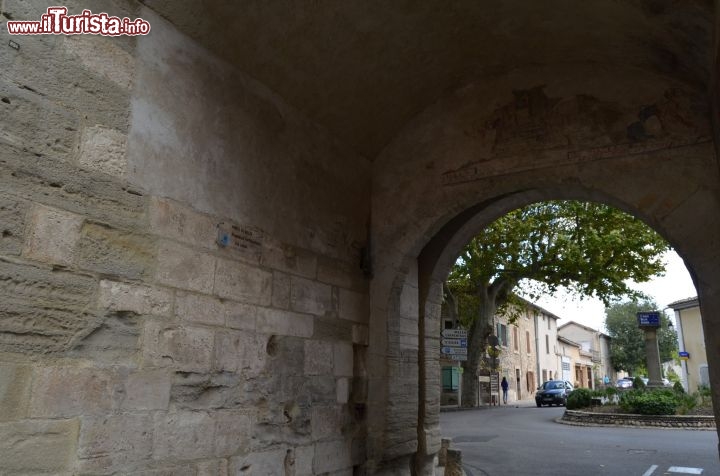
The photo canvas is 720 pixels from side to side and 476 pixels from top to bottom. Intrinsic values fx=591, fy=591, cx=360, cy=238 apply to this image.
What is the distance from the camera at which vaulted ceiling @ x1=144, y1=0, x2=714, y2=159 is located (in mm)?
3359

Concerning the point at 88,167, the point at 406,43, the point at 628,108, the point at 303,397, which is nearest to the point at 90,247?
the point at 88,167

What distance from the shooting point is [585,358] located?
167ft

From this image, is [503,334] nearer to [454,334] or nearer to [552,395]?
[552,395]

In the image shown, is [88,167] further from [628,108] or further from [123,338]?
[628,108]

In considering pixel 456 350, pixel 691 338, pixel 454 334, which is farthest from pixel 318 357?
pixel 691 338

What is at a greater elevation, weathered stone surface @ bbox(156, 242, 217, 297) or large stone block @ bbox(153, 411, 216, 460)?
weathered stone surface @ bbox(156, 242, 217, 297)

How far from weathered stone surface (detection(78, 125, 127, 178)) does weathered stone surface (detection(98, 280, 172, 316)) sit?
52 cm

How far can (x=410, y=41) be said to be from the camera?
4004mm

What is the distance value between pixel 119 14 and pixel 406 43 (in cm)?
189

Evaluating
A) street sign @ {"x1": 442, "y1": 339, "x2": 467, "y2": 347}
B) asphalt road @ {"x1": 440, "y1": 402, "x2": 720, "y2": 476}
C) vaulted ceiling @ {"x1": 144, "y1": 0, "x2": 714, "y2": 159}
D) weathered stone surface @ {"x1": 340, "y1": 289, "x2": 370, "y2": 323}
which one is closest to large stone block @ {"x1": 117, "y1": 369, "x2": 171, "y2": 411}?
weathered stone surface @ {"x1": 340, "y1": 289, "x2": 370, "y2": 323}

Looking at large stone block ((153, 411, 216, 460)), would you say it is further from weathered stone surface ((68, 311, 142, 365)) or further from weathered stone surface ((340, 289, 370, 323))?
weathered stone surface ((340, 289, 370, 323))

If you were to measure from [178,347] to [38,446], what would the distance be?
2.57ft

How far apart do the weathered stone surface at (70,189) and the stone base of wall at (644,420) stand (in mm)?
12828

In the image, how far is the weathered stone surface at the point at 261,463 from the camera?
3.24 metres
